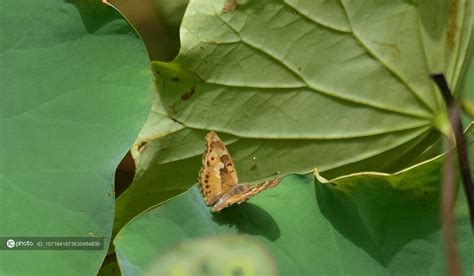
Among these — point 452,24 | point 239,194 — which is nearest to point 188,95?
point 239,194

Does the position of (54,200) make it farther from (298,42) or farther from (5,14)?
(298,42)

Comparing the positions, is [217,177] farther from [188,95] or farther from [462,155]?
[462,155]

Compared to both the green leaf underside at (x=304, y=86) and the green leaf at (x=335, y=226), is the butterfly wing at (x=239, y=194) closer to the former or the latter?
the green leaf at (x=335, y=226)

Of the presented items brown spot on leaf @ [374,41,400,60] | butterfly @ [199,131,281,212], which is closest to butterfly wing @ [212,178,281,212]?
butterfly @ [199,131,281,212]

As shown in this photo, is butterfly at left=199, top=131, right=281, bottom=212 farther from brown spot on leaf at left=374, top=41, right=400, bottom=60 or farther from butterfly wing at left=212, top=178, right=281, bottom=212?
brown spot on leaf at left=374, top=41, right=400, bottom=60

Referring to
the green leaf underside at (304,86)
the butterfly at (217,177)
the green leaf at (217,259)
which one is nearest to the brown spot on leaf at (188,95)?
the green leaf underside at (304,86)
